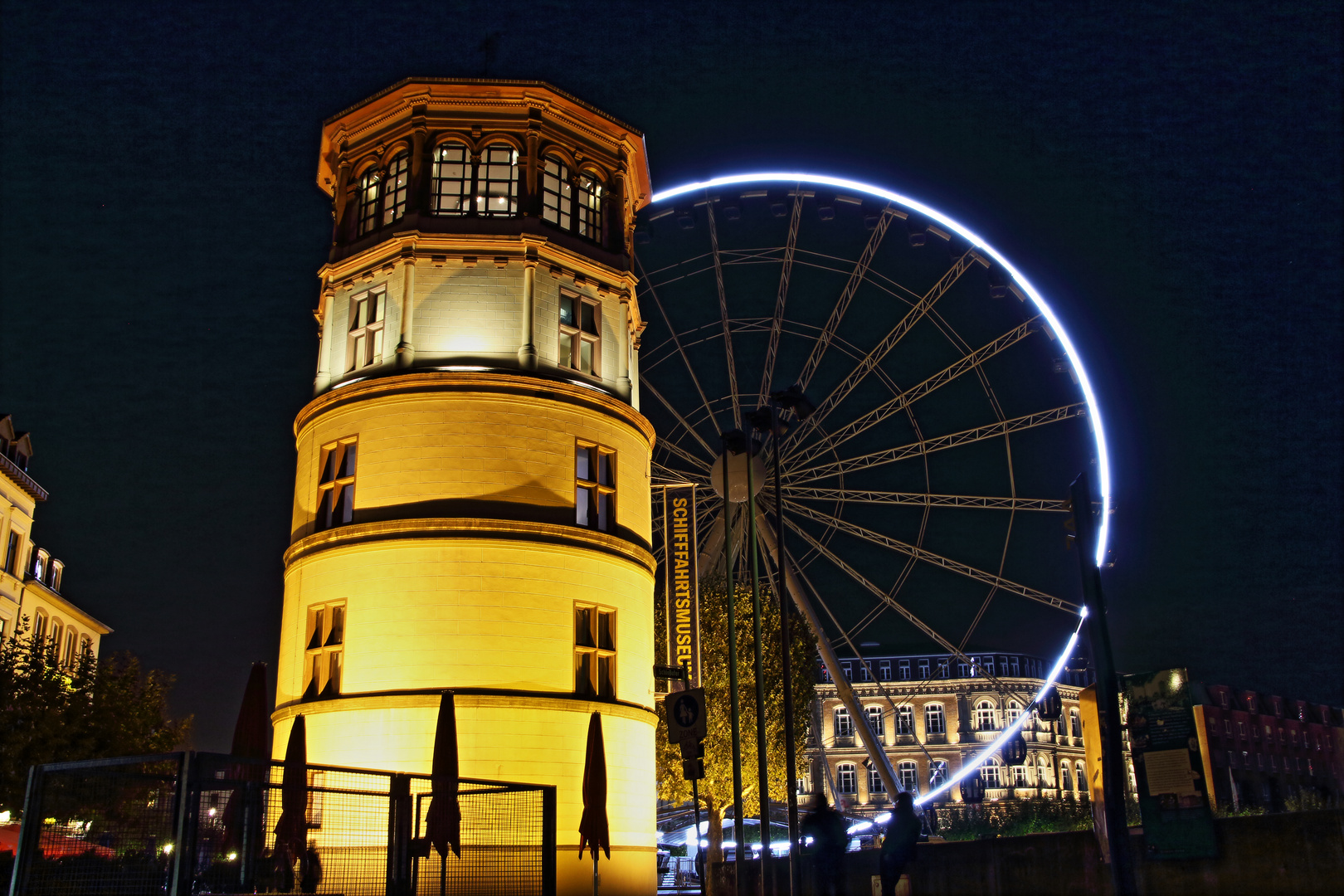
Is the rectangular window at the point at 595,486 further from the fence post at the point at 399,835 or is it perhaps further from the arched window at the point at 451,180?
the fence post at the point at 399,835

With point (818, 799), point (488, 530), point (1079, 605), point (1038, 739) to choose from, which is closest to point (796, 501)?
point (1079, 605)

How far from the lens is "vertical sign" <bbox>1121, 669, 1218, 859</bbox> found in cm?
1312

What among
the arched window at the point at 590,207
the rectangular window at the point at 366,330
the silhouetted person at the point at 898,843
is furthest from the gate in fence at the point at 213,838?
the arched window at the point at 590,207

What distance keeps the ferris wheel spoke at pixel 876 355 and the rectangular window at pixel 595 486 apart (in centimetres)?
1200

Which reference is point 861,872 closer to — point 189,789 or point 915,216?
point 189,789

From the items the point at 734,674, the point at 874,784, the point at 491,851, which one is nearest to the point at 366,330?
the point at 734,674

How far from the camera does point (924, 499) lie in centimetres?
3866

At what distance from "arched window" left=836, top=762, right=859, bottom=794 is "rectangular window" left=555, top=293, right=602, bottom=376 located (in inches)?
3946

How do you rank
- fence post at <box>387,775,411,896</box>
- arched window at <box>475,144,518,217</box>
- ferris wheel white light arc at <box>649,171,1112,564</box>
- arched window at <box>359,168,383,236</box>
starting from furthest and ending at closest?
ferris wheel white light arc at <box>649,171,1112,564</box> < arched window at <box>359,168,383,236</box> < arched window at <box>475,144,518,217</box> < fence post at <box>387,775,411,896</box>

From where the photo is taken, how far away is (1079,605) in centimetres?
3656

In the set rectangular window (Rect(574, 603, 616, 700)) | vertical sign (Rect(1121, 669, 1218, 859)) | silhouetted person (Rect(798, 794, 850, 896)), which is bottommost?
silhouetted person (Rect(798, 794, 850, 896))

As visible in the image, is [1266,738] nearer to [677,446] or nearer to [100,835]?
[677,446]

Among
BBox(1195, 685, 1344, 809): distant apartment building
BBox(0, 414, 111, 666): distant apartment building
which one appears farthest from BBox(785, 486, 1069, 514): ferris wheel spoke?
BBox(1195, 685, 1344, 809): distant apartment building

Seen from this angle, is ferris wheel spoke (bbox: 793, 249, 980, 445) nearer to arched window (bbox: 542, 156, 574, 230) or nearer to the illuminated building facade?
arched window (bbox: 542, 156, 574, 230)
